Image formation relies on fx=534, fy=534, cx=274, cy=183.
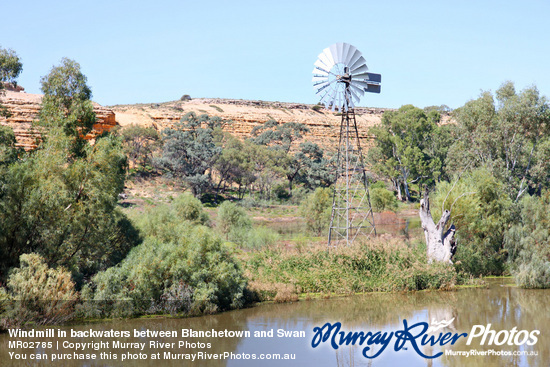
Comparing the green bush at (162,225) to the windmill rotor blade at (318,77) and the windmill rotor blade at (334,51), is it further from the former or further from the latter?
the windmill rotor blade at (334,51)

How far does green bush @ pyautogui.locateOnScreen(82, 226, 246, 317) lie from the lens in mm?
15609

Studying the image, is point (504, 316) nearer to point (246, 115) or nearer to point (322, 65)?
point (322, 65)

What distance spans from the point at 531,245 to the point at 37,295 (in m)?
18.8

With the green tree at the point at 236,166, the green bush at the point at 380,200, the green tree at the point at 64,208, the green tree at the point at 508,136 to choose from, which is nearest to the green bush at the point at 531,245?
the green tree at the point at 508,136

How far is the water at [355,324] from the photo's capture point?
39.2ft

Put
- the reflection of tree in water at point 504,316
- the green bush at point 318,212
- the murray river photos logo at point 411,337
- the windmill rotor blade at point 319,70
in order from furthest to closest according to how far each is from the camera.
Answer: the green bush at point 318,212, the windmill rotor blade at point 319,70, the murray river photos logo at point 411,337, the reflection of tree in water at point 504,316

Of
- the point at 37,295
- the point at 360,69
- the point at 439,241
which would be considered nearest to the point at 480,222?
the point at 439,241

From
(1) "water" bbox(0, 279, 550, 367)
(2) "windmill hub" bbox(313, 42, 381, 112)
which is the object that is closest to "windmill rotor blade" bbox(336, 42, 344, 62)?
(2) "windmill hub" bbox(313, 42, 381, 112)

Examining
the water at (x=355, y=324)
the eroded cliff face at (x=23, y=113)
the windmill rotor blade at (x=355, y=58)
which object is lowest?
the water at (x=355, y=324)

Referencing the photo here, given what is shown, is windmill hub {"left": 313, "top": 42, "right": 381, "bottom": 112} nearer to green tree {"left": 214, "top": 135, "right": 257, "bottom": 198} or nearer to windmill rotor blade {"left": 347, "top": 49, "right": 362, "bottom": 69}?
windmill rotor blade {"left": 347, "top": 49, "right": 362, "bottom": 69}

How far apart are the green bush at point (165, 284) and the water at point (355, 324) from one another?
48cm

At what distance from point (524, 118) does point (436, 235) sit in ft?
40.7

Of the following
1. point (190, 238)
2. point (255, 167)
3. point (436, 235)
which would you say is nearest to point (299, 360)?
point (190, 238)

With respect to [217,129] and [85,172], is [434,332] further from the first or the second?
[217,129]
